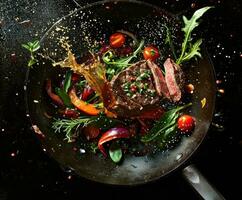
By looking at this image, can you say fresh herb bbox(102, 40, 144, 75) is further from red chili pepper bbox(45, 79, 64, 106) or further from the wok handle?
the wok handle

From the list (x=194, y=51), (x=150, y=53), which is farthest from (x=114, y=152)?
(x=194, y=51)

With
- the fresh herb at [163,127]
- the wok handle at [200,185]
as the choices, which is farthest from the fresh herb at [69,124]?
the wok handle at [200,185]

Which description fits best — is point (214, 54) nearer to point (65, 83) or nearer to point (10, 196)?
point (65, 83)

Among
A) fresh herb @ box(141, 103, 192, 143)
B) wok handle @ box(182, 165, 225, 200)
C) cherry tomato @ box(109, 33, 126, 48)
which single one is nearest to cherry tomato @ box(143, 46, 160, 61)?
cherry tomato @ box(109, 33, 126, 48)

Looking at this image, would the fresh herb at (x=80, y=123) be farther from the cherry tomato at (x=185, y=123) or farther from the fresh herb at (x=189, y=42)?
the fresh herb at (x=189, y=42)

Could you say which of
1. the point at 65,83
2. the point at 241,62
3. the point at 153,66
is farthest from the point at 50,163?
the point at 241,62
